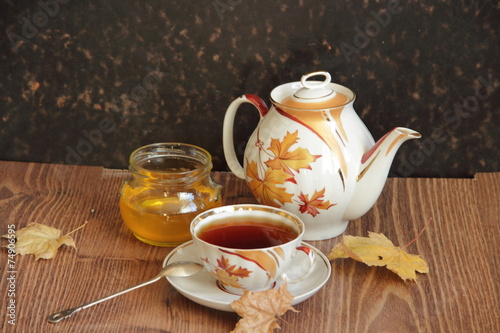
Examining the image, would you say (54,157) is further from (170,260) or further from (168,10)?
(170,260)

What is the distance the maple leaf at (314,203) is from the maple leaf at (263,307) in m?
0.20

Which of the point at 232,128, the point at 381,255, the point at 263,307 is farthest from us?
the point at 232,128

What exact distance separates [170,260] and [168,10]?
487 mm

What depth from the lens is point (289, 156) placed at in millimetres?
998

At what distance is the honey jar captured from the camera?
1.02 m

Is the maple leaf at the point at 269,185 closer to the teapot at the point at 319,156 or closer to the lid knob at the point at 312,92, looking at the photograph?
the teapot at the point at 319,156

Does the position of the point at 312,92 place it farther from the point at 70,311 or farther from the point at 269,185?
the point at 70,311

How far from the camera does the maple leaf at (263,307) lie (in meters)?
0.81

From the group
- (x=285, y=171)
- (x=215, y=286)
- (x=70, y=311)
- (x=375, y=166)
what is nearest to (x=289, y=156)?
(x=285, y=171)

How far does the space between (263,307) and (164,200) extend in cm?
30

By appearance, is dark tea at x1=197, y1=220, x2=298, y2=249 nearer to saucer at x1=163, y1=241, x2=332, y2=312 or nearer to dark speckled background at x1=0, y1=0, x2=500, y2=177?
saucer at x1=163, y1=241, x2=332, y2=312

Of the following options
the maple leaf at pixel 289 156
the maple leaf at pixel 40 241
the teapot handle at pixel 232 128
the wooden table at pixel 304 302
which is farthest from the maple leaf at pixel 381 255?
the maple leaf at pixel 40 241

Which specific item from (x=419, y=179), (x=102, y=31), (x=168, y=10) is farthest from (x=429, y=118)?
(x=102, y=31)

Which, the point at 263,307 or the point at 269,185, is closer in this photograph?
the point at 263,307
